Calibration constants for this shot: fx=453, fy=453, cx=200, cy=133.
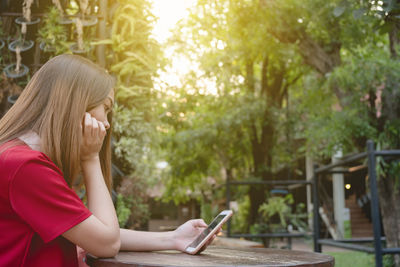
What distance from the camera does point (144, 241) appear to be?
6.24 feet

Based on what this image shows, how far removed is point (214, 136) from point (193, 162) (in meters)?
1.01

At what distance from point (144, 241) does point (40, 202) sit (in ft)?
2.18

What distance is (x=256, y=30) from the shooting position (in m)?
8.18

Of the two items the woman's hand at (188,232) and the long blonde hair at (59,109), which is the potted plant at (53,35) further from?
the woman's hand at (188,232)

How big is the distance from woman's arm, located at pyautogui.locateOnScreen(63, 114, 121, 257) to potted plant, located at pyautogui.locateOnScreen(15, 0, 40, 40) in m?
1.70

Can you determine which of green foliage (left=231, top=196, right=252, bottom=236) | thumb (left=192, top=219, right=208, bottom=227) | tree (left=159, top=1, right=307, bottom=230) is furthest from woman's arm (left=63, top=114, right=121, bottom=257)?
green foliage (left=231, top=196, right=252, bottom=236)

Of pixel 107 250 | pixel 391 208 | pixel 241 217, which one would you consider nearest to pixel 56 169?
pixel 107 250

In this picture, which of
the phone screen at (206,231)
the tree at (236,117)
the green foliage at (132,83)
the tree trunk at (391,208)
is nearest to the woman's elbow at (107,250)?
the phone screen at (206,231)

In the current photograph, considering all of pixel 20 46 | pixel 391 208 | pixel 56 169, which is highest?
pixel 20 46

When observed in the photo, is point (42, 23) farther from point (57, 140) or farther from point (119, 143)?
point (57, 140)

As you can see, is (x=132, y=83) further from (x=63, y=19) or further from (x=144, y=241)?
(x=144, y=241)

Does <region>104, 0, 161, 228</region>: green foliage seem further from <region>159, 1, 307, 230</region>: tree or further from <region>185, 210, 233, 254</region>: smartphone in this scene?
<region>159, 1, 307, 230</region>: tree

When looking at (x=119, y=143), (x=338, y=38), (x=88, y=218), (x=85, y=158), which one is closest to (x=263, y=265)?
(x=88, y=218)

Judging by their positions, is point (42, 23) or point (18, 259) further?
point (42, 23)
